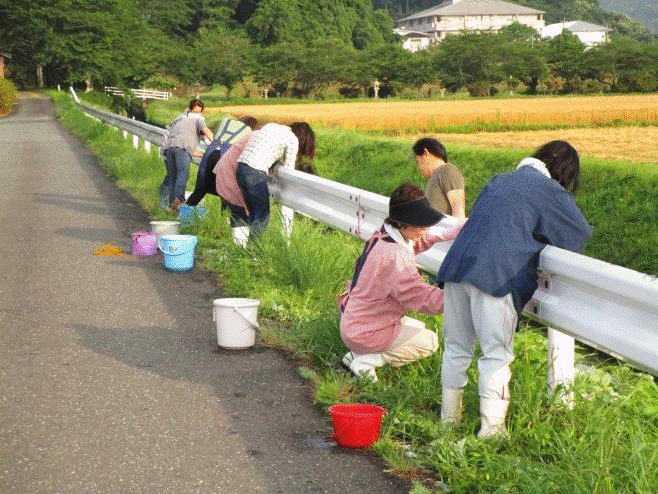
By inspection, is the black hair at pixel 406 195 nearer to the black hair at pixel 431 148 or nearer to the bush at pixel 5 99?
the black hair at pixel 431 148

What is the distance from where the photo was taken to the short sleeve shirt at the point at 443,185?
9.03m

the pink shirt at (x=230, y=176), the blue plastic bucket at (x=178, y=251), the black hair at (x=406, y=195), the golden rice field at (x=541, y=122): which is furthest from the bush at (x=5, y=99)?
the black hair at (x=406, y=195)

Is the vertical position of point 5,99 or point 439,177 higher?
point 439,177

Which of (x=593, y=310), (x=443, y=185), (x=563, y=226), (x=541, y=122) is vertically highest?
(x=563, y=226)

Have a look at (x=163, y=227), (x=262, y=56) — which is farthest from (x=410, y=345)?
(x=262, y=56)

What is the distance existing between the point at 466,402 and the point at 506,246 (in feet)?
2.99

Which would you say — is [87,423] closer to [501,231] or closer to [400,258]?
[400,258]

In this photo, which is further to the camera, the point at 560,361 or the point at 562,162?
the point at 560,361

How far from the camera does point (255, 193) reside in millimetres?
10656

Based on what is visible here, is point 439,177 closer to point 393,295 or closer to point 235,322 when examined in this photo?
point 235,322

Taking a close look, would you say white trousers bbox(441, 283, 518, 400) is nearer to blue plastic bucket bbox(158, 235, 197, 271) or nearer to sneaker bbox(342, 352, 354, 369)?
sneaker bbox(342, 352, 354, 369)

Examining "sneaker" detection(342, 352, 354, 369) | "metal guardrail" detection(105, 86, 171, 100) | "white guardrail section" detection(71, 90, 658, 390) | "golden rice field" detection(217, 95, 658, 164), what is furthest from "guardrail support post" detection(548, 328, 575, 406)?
"metal guardrail" detection(105, 86, 171, 100)

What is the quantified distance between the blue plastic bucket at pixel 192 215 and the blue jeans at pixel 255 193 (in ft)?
6.25

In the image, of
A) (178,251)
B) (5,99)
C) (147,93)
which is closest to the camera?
(178,251)
